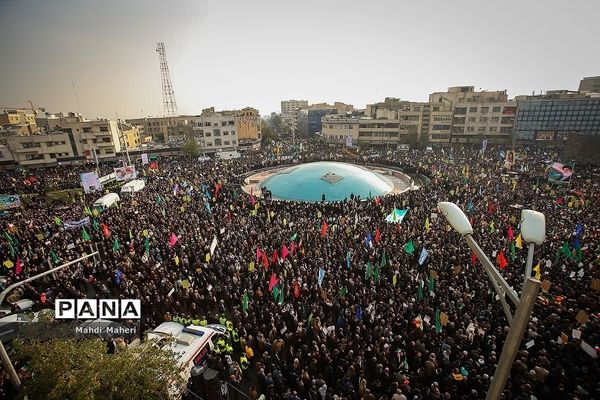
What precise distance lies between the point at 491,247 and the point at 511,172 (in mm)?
22340

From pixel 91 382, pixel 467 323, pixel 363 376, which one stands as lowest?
pixel 363 376

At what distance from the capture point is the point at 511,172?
3269 cm

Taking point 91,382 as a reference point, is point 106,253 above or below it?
below

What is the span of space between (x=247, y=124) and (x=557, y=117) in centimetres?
6063

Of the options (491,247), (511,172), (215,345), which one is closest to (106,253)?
(215,345)

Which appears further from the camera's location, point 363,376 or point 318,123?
point 318,123

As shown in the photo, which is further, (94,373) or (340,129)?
(340,129)

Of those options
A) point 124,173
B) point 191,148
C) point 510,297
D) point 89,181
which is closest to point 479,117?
point 191,148

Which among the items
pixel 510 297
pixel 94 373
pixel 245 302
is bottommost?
pixel 245 302

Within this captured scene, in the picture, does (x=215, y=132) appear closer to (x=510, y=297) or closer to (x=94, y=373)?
(x=94, y=373)

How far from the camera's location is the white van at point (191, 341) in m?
8.88

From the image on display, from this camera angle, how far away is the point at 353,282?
12859 millimetres

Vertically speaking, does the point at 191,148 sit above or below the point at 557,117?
below

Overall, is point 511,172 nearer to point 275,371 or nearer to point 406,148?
point 406,148
